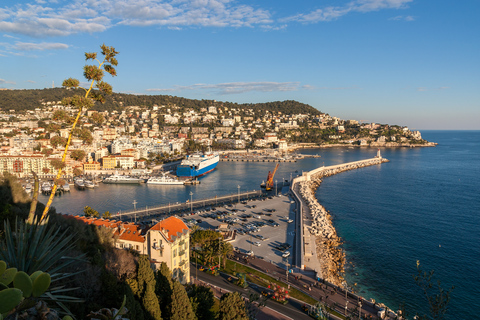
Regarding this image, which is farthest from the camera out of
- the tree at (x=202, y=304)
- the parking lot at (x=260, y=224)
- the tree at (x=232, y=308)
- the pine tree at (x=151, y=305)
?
the parking lot at (x=260, y=224)

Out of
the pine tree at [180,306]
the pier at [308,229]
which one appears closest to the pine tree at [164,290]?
the pine tree at [180,306]

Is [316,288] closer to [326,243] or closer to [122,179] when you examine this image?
[326,243]

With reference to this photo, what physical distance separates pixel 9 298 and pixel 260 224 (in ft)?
56.6

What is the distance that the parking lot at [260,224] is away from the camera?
48.1ft

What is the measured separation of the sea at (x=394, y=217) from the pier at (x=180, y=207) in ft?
4.66

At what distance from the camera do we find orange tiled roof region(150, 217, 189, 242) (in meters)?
9.93

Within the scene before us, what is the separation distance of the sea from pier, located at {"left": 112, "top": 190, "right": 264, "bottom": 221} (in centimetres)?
142

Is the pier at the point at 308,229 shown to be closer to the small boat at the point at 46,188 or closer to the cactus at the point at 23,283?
the cactus at the point at 23,283

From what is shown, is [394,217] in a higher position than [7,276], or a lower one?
lower

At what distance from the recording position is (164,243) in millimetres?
9828

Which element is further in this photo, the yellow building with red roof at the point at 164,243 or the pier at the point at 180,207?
the pier at the point at 180,207

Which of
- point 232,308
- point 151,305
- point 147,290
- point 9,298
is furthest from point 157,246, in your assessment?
point 9,298

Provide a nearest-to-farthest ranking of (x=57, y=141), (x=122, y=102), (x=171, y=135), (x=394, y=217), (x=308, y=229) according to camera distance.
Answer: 1. (x=57, y=141)
2. (x=308, y=229)
3. (x=394, y=217)
4. (x=171, y=135)
5. (x=122, y=102)

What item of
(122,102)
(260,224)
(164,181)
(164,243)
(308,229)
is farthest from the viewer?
(122,102)
